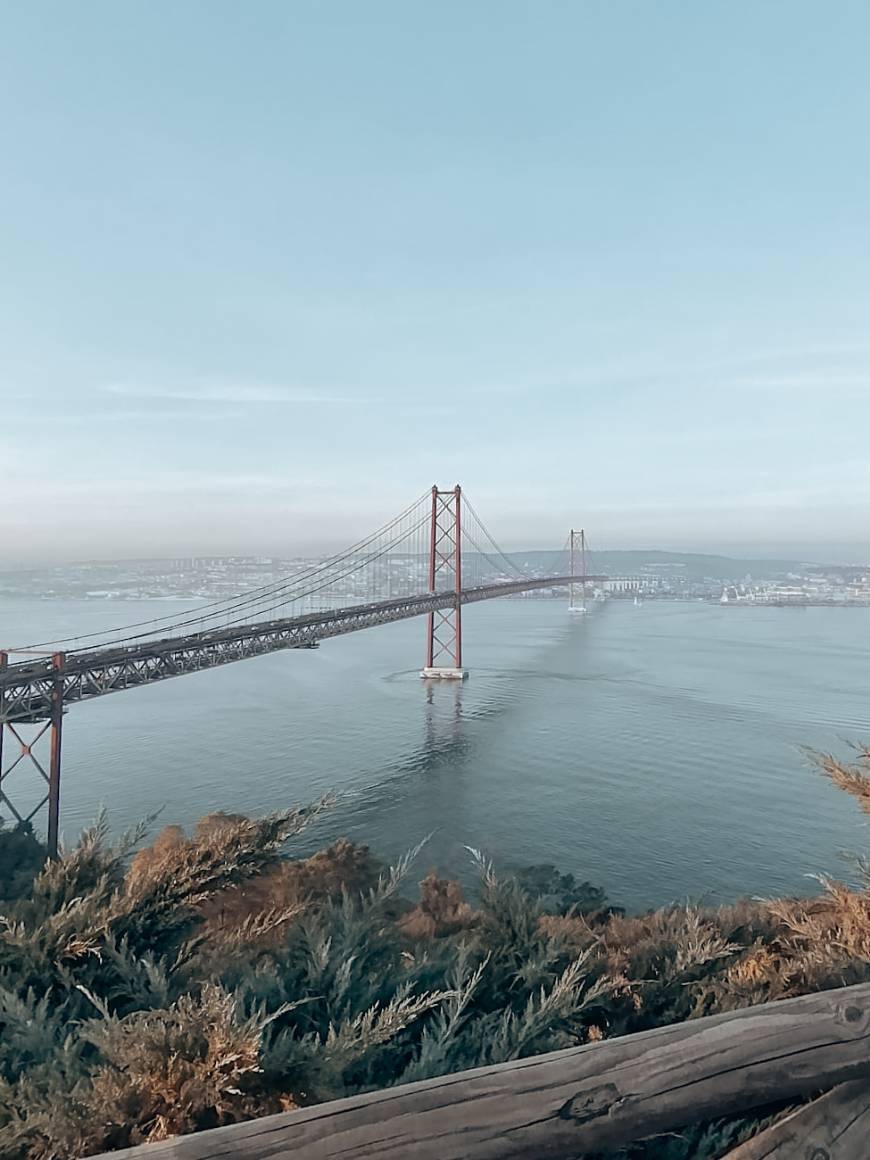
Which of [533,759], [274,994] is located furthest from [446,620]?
[274,994]

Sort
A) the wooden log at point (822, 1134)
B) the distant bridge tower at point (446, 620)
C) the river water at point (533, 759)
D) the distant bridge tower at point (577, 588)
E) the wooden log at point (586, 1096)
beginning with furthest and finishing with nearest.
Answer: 1. the distant bridge tower at point (577, 588)
2. the distant bridge tower at point (446, 620)
3. the river water at point (533, 759)
4. the wooden log at point (822, 1134)
5. the wooden log at point (586, 1096)

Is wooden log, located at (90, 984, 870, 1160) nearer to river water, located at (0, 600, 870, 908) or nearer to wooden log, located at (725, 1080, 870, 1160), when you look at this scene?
wooden log, located at (725, 1080, 870, 1160)

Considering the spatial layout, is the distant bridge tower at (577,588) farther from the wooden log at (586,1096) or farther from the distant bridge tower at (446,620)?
the wooden log at (586,1096)

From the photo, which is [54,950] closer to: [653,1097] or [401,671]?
[653,1097]

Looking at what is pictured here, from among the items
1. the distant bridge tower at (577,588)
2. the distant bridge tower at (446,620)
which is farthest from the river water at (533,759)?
the distant bridge tower at (577,588)

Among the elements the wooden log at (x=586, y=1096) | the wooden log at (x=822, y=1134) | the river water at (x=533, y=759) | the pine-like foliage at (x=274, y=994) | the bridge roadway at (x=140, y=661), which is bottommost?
the river water at (x=533, y=759)

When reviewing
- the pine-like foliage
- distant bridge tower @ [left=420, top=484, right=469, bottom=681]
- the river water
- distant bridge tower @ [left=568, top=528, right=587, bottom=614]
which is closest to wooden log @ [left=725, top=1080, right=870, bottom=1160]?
the pine-like foliage

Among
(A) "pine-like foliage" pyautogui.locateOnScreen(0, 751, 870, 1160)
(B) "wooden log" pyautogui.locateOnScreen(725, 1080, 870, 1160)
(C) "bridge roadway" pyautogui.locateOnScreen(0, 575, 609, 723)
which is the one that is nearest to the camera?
(B) "wooden log" pyautogui.locateOnScreen(725, 1080, 870, 1160)
